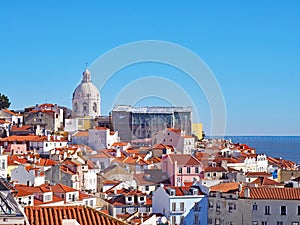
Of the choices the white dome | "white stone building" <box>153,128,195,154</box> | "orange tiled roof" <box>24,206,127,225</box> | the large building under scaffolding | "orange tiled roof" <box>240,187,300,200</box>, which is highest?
the white dome

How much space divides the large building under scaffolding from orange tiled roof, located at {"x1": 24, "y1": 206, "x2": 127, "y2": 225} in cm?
6211

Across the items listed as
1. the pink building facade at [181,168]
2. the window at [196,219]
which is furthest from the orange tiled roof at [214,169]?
the window at [196,219]

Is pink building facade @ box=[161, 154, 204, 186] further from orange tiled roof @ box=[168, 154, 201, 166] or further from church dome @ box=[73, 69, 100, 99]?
church dome @ box=[73, 69, 100, 99]

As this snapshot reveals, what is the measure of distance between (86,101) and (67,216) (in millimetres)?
72200

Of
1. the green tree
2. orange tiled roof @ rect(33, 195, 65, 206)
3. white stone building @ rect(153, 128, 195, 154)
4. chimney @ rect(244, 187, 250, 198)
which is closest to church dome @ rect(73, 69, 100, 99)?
the green tree

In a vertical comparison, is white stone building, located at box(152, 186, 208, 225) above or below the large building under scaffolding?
below

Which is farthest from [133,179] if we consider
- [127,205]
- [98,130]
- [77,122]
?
[77,122]

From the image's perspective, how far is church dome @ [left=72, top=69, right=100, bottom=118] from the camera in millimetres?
81312

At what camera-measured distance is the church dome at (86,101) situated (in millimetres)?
81312

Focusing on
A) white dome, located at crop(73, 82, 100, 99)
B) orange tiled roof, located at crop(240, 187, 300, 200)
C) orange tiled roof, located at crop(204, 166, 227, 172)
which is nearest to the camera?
orange tiled roof, located at crop(240, 187, 300, 200)

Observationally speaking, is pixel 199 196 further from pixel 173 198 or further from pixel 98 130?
pixel 98 130

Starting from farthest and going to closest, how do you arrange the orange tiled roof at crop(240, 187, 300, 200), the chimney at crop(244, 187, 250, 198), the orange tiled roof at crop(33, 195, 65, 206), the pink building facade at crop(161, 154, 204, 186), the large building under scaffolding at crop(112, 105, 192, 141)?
the large building under scaffolding at crop(112, 105, 192, 141), the pink building facade at crop(161, 154, 204, 186), the chimney at crop(244, 187, 250, 198), the orange tiled roof at crop(240, 187, 300, 200), the orange tiled roof at crop(33, 195, 65, 206)

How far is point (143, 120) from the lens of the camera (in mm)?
73312

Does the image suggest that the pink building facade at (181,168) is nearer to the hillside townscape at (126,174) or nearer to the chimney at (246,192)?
the hillside townscape at (126,174)
